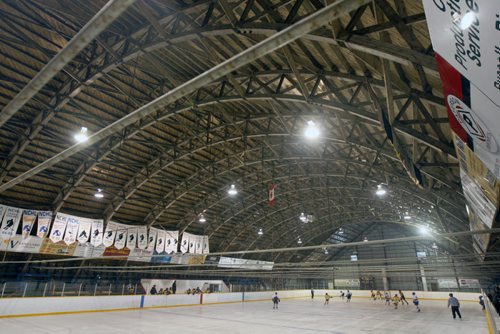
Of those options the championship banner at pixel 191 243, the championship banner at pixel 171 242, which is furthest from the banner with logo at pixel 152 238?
the championship banner at pixel 191 243

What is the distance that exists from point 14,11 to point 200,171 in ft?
61.4

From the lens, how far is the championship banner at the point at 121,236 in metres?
29.1

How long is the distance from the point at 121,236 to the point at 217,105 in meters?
18.3

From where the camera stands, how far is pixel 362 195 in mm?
36719

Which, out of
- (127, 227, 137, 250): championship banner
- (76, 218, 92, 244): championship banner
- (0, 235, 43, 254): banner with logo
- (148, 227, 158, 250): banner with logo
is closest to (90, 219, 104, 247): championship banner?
(76, 218, 92, 244): championship banner

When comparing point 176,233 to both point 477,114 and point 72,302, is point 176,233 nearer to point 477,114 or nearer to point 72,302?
point 72,302

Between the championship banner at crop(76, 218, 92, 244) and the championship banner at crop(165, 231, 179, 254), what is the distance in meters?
9.16

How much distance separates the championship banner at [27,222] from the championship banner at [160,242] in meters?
12.4

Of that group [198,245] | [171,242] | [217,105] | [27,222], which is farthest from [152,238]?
[217,105]

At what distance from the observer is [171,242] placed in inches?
1342

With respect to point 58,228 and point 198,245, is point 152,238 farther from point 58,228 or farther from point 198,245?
point 58,228

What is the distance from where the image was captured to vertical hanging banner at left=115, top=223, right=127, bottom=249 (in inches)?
1145

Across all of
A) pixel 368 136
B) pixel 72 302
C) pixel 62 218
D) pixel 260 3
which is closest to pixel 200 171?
pixel 62 218

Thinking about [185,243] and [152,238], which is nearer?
[152,238]
